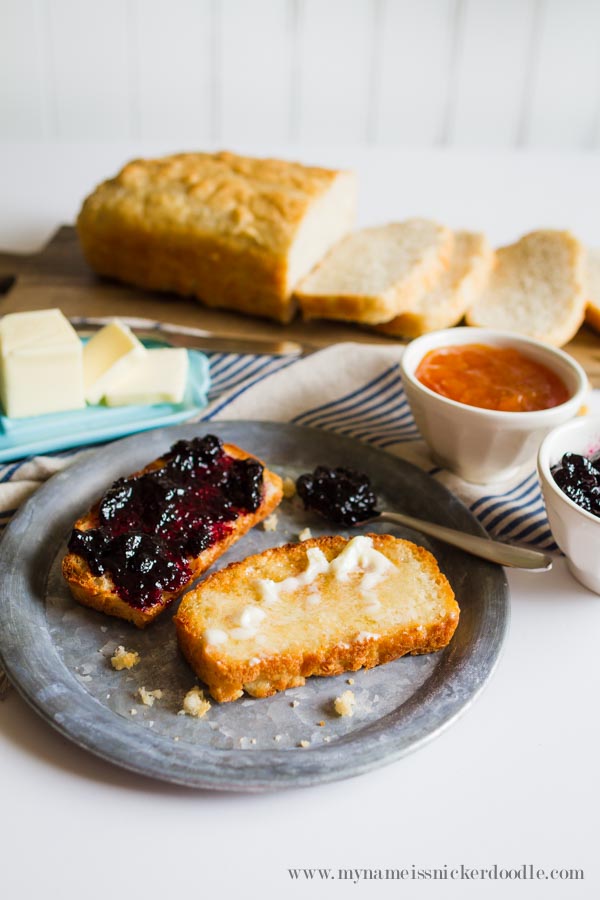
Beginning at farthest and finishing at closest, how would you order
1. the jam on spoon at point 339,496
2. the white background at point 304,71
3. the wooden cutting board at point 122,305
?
the white background at point 304,71 → the wooden cutting board at point 122,305 → the jam on spoon at point 339,496

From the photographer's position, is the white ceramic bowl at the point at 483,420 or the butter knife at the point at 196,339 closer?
the white ceramic bowl at the point at 483,420

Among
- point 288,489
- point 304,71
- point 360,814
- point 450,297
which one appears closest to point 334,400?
point 288,489

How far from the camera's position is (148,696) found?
187 cm

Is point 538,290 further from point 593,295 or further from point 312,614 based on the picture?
point 312,614

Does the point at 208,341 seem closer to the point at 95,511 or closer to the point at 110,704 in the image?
the point at 95,511

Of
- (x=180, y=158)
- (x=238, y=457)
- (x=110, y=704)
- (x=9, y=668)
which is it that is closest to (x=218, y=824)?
(x=110, y=704)

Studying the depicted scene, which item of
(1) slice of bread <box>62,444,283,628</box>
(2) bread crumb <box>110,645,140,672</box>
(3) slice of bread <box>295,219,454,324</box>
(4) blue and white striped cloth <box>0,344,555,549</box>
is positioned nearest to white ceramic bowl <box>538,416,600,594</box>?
(4) blue and white striped cloth <box>0,344,555,549</box>

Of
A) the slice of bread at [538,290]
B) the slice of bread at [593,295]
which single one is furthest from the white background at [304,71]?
the slice of bread at [593,295]

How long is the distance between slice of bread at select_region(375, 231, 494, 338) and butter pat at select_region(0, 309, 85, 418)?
53.6 inches

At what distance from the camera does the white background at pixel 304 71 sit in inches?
240

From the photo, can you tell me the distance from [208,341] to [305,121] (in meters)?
3.89

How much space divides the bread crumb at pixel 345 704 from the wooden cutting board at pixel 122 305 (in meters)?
1.87

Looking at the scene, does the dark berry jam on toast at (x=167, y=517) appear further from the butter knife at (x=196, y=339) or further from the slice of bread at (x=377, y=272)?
the slice of bread at (x=377, y=272)

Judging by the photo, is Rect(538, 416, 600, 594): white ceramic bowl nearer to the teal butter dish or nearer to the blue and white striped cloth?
the blue and white striped cloth
